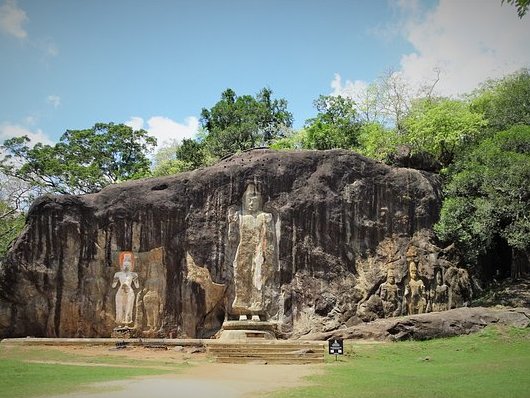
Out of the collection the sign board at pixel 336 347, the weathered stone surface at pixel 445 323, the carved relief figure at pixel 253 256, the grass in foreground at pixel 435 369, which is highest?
the carved relief figure at pixel 253 256

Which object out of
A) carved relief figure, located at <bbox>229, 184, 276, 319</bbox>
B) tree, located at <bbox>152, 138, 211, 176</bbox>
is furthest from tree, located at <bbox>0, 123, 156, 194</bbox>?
carved relief figure, located at <bbox>229, 184, 276, 319</bbox>

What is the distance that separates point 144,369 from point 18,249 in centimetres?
1167

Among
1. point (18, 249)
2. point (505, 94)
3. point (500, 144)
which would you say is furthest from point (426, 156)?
point (18, 249)

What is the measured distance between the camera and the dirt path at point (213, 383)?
1216cm

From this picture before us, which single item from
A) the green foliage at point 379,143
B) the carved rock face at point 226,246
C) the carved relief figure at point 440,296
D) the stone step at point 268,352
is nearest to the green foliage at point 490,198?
the carved rock face at point 226,246

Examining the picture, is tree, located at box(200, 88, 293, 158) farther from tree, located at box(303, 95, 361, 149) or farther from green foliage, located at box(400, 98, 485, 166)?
green foliage, located at box(400, 98, 485, 166)

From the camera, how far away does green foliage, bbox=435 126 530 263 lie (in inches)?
947

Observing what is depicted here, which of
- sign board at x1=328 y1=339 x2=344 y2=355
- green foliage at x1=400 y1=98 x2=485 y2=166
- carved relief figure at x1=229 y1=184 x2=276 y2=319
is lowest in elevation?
sign board at x1=328 y1=339 x2=344 y2=355

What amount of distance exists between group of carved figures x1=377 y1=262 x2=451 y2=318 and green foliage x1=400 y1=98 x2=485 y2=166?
22.9 feet

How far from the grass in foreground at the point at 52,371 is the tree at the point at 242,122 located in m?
23.3

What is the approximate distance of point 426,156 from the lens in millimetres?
29875

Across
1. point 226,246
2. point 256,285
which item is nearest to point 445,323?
point 256,285

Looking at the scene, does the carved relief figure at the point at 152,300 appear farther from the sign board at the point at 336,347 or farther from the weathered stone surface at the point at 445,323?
the sign board at the point at 336,347

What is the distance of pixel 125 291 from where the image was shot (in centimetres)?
2573
